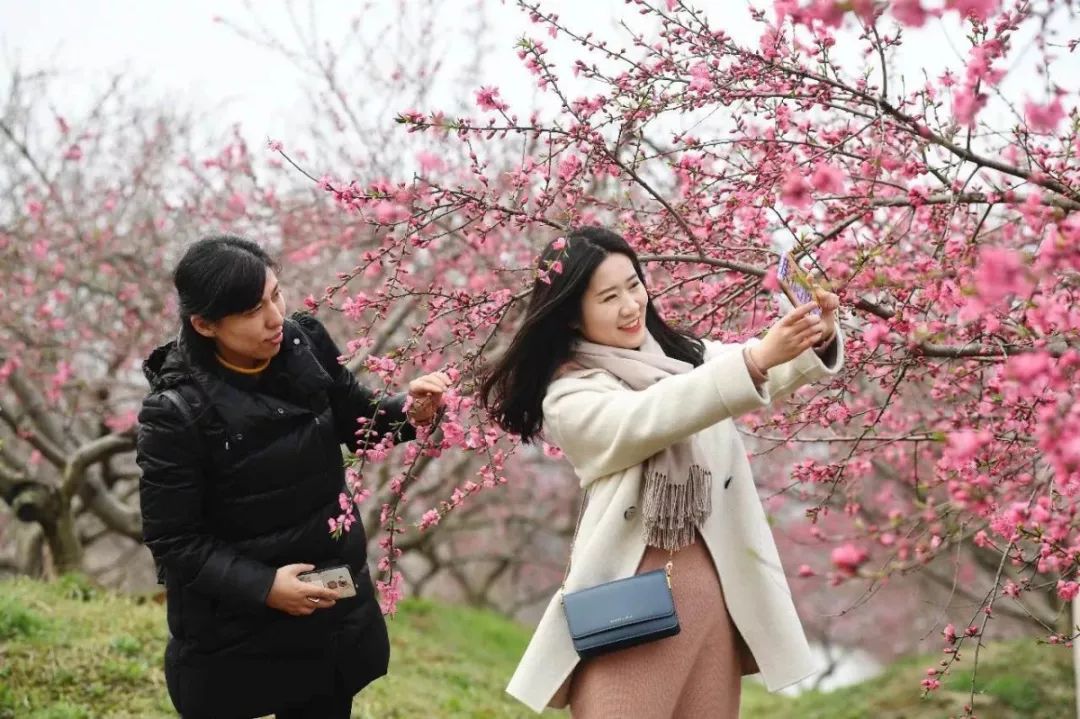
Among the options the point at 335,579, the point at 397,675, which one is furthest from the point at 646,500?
the point at 397,675

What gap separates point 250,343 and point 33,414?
211 inches

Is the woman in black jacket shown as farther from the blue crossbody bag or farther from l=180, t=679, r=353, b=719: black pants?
the blue crossbody bag

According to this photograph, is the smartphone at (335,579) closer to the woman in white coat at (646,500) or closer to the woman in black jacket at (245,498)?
the woman in black jacket at (245,498)

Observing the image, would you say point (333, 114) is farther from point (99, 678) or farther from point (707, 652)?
point (707, 652)

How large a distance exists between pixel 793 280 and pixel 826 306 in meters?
0.08

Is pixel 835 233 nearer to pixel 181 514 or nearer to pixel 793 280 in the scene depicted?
pixel 793 280

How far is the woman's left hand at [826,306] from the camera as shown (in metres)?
2.03

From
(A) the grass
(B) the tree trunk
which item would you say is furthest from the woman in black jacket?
(B) the tree trunk

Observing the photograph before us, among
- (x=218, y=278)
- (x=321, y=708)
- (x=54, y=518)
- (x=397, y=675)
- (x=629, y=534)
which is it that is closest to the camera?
(x=629, y=534)

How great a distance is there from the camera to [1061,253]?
4.76ft

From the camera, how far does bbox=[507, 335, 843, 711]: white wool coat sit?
224cm

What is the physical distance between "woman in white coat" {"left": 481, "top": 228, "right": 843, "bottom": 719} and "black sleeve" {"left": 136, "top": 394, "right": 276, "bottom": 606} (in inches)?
26.2

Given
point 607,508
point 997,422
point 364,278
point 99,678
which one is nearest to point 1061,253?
point 607,508

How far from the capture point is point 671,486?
220 cm
